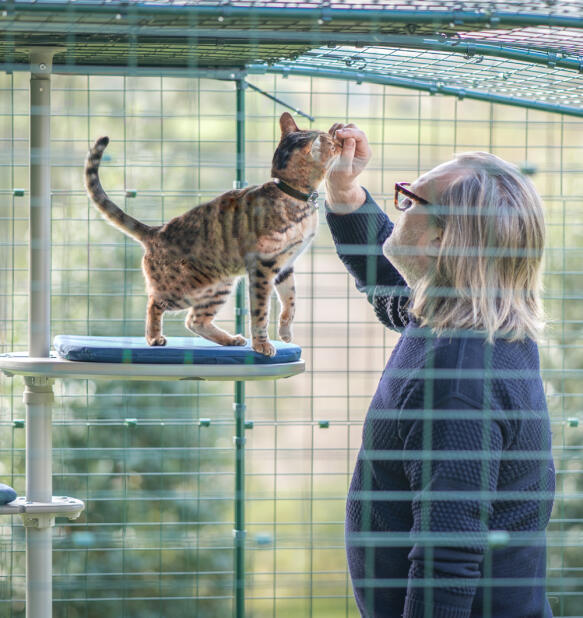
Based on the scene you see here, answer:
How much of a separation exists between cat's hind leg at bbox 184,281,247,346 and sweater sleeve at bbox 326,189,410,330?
375 mm

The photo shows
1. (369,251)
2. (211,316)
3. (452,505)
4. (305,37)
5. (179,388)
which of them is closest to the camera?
(452,505)

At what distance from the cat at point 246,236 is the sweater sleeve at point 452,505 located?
576 mm

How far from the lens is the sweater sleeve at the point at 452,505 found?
3.10 feet

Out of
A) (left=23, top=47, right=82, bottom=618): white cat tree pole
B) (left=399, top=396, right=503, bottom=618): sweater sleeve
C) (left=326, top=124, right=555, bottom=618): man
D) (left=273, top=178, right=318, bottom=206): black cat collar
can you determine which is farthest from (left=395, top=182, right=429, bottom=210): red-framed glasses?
(left=23, top=47, right=82, bottom=618): white cat tree pole

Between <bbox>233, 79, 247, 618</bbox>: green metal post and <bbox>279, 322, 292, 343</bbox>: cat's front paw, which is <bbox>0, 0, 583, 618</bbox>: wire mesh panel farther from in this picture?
<bbox>279, 322, 292, 343</bbox>: cat's front paw

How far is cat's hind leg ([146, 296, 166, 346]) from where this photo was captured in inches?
61.8

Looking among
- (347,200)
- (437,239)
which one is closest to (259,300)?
(347,200)

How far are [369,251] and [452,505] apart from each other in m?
0.45

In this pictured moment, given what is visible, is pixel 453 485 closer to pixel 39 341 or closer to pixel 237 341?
pixel 237 341

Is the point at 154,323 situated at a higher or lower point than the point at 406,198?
lower

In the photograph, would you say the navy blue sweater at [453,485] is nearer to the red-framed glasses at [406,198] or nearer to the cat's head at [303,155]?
the red-framed glasses at [406,198]

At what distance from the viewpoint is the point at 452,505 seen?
946 millimetres

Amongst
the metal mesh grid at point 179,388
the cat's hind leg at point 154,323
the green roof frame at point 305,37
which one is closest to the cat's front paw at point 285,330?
the cat's hind leg at point 154,323

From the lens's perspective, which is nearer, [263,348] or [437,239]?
[437,239]
